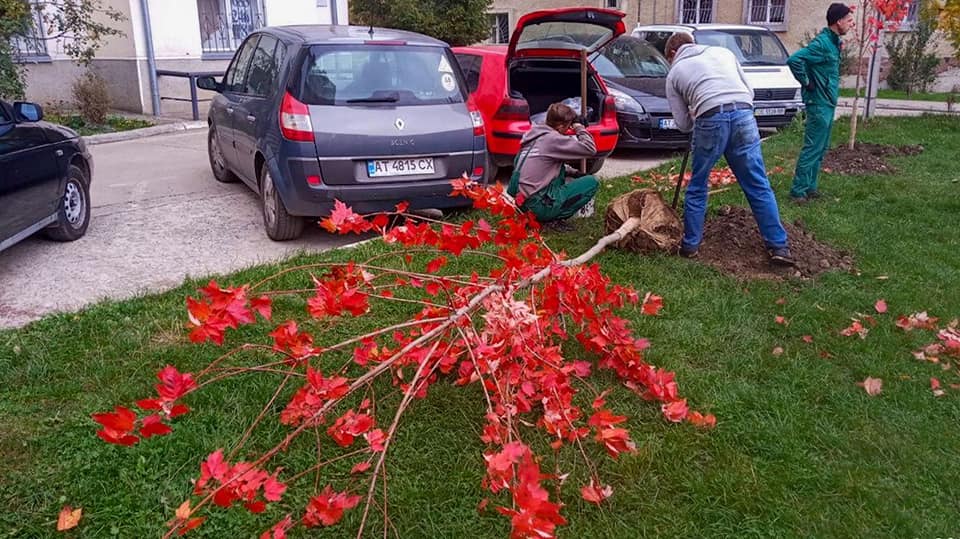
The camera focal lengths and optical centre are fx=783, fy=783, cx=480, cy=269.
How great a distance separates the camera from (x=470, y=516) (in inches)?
120

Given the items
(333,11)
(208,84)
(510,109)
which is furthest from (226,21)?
(510,109)

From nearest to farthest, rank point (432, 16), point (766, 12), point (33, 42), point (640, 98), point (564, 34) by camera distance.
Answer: point (564, 34), point (640, 98), point (33, 42), point (432, 16), point (766, 12)

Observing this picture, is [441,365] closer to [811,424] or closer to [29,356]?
[811,424]

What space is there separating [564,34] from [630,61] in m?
4.63

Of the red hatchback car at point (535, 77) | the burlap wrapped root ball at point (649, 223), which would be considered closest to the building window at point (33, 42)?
the red hatchback car at point (535, 77)

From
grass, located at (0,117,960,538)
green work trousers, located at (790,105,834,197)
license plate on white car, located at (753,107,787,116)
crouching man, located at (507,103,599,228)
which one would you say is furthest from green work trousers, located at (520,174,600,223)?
license plate on white car, located at (753,107,787,116)

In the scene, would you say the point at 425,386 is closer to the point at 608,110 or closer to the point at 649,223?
the point at 649,223

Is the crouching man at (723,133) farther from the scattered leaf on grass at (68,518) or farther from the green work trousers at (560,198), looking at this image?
the scattered leaf on grass at (68,518)

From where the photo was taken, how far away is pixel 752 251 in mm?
5945

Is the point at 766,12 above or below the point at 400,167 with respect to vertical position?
above

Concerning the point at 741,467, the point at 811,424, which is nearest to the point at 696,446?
the point at 741,467

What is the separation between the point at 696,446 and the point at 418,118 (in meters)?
3.91

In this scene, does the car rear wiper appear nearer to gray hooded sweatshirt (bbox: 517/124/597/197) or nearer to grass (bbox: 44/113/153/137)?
gray hooded sweatshirt (bbox: 517/124/597/197)

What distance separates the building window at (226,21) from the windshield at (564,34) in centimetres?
971
